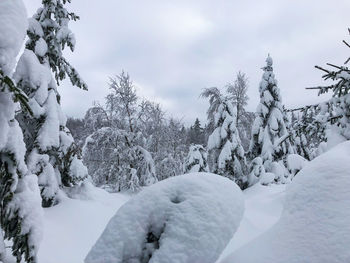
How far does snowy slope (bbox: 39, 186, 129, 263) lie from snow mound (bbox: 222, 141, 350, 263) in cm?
479

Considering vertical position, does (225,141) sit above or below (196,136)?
below

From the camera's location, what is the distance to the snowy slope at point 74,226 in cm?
646

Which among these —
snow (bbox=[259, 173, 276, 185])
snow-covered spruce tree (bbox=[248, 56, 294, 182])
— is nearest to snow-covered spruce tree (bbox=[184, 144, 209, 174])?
snow (bbox=[259, 173, 276, 185])

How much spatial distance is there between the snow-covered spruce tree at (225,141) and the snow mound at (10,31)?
1380 centimetres

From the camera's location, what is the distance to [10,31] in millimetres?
3453

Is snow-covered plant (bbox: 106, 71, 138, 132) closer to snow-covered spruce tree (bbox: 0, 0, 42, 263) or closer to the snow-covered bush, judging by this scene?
the snow-covered bush

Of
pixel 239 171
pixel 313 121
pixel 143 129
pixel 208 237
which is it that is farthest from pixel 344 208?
pixel 143 129

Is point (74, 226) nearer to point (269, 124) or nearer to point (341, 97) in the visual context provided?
point (341, 97)

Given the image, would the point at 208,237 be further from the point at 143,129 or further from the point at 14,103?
the point at 143,129

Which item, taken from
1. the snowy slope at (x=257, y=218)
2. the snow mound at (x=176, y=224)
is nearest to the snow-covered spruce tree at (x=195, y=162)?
the snowy slope at (x=257, y=218)

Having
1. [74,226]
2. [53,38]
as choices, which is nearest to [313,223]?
[74,226]

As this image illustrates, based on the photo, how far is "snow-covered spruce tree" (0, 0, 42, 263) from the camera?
3.47 metres

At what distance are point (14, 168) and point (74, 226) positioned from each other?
463cm

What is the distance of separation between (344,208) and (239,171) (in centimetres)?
1501
